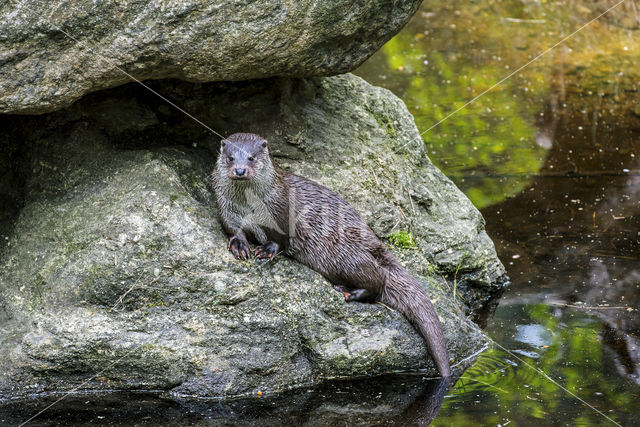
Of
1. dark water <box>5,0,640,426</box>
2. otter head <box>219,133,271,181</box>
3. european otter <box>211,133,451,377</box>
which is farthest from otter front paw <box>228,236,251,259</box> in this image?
dark water <box>5,0,640,426</box>

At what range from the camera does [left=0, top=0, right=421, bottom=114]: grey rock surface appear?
12.7 ft

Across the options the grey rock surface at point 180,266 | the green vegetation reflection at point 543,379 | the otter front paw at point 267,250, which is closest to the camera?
the green vegetation reflection at point 543,379

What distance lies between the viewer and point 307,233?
472cm

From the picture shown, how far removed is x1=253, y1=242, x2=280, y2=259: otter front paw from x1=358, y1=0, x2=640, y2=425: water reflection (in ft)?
4.17

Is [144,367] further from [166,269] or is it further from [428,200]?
[428,200]

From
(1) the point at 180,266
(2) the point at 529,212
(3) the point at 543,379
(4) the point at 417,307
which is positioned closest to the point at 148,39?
(1) the point at 180,266

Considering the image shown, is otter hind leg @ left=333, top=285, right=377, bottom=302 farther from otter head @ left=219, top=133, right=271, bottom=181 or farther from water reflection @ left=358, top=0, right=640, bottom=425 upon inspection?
otter head @ left=219, top=133, right=271, bottom=181

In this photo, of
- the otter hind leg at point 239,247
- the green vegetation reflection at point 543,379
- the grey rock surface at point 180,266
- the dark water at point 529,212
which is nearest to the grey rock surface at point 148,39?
the grey rock surface at point 180,266

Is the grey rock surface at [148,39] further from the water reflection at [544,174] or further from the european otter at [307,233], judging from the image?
the water reflection at [544,174]

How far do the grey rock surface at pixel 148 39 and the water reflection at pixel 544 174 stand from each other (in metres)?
2.07

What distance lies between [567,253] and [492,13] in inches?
230

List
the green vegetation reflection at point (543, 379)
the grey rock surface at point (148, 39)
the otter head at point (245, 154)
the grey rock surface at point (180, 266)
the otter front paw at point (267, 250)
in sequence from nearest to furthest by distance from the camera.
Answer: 1. the grey rock surface at point (148, 39)
2. the green vegetation reflection at point (543, 379)
3. the grey rock surface at point (180, 266)
4. the otter head at point (245, 154)
5. the otter front paw at point (267, 250)

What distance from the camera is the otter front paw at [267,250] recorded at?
15.0ft

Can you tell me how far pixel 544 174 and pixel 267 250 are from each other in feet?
10.8
